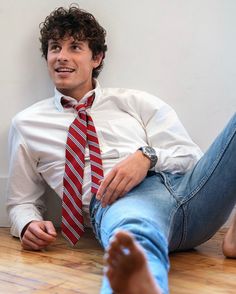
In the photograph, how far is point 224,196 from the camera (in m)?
1.29

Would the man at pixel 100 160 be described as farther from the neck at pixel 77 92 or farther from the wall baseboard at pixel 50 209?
the wall baseboard at pixel 50 209

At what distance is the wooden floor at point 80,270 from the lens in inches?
43.4

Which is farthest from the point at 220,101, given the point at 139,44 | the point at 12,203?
the point at 12,203

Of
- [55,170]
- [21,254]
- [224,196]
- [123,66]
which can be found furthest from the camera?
[123,66]

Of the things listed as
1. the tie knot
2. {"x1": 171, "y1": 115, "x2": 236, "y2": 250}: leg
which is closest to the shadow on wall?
the tie knot

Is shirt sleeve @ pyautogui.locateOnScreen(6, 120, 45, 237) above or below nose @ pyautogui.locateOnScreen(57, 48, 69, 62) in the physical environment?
below

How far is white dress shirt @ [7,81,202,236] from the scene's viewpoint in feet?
4.92

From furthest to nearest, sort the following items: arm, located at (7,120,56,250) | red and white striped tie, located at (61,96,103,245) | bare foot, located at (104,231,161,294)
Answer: arm, located at (7,120,56,250) < red and white striped tie, located at (61,96,103,245) < bare foot, located at (104,231,161,294)

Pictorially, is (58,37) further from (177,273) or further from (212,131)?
(177,273)

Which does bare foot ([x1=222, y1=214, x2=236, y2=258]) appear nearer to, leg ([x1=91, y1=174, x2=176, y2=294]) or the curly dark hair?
leg ([x1=91, y1=174, x2=176, y2=294])

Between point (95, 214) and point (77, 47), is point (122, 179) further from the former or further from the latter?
point (77, 47)

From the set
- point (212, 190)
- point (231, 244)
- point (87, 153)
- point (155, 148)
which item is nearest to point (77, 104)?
point (87, 153)

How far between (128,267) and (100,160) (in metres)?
0.76

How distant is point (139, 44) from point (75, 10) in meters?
0.28
